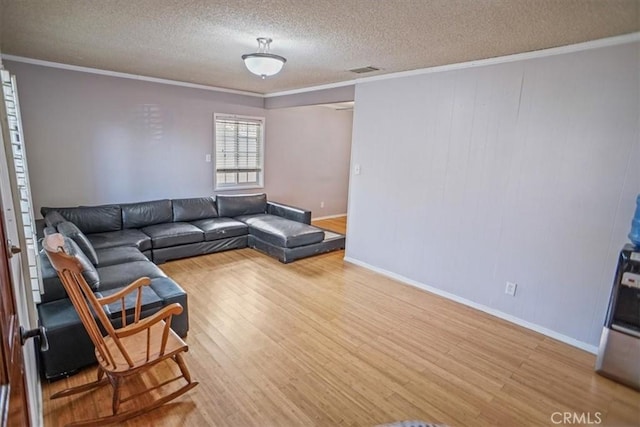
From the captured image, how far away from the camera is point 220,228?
16.0 feet

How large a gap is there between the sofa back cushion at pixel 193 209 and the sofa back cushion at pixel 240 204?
0.42ft

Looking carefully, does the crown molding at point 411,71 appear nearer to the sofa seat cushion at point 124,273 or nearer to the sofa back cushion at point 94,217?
the sofa back cushion at point 94,217

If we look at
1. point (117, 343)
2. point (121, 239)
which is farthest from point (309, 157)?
point (117, 343)

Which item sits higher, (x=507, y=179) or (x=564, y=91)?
(x=564, y=91)

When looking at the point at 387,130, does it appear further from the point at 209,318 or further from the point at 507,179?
the point at 209,318

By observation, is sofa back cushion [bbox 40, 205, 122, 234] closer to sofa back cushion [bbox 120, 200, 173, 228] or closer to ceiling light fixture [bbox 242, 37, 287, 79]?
sofa back cushion [bbox 120, 200, 173, 228]

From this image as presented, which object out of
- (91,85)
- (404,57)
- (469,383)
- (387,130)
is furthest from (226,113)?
(469,383)

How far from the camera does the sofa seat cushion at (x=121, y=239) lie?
392cm

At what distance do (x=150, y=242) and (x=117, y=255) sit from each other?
2.48 ft

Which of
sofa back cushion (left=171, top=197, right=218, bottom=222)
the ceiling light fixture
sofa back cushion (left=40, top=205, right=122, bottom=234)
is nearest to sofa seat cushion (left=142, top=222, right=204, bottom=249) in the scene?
sofa back cushion (left=171, top=197, right=218, bottom=222)

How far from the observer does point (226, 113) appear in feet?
18.7

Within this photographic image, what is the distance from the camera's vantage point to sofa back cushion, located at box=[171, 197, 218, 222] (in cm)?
505

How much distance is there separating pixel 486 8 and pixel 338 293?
9.23ft

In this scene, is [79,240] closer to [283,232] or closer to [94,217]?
[94,217]
